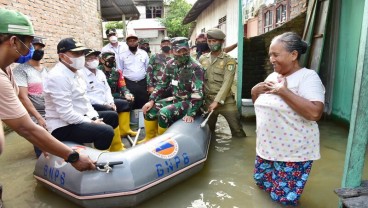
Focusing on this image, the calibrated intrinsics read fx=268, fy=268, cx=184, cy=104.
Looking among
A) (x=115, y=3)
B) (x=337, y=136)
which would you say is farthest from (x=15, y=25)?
(x=115, y=3)

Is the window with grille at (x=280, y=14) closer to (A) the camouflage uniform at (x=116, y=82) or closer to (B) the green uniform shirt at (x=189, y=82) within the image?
(B) the green uniform shirt at (x=189, y=82)

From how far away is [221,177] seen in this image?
9.70 feet

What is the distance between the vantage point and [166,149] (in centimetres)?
265

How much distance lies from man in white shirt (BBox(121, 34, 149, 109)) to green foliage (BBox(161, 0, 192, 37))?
17.6m

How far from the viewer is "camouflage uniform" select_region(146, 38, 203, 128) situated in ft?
11.2

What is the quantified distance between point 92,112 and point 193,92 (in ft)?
4.14

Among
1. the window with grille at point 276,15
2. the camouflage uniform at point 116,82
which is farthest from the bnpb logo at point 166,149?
the window with grille at point 276,15

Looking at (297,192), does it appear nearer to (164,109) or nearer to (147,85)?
(164,109)

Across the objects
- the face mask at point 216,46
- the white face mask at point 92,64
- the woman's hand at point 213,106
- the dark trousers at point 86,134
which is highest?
the face mask at point 216,46

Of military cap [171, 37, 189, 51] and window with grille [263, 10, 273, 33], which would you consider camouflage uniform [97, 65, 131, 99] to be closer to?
military cap [171, 37, 189, 51]

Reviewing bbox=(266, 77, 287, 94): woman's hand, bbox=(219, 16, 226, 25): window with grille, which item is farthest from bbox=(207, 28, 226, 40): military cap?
bbox=(219, 16, 226, 25): window with grille

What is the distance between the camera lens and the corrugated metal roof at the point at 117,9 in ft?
35.2

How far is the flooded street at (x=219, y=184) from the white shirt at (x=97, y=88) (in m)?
1.15

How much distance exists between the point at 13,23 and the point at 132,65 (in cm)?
347
